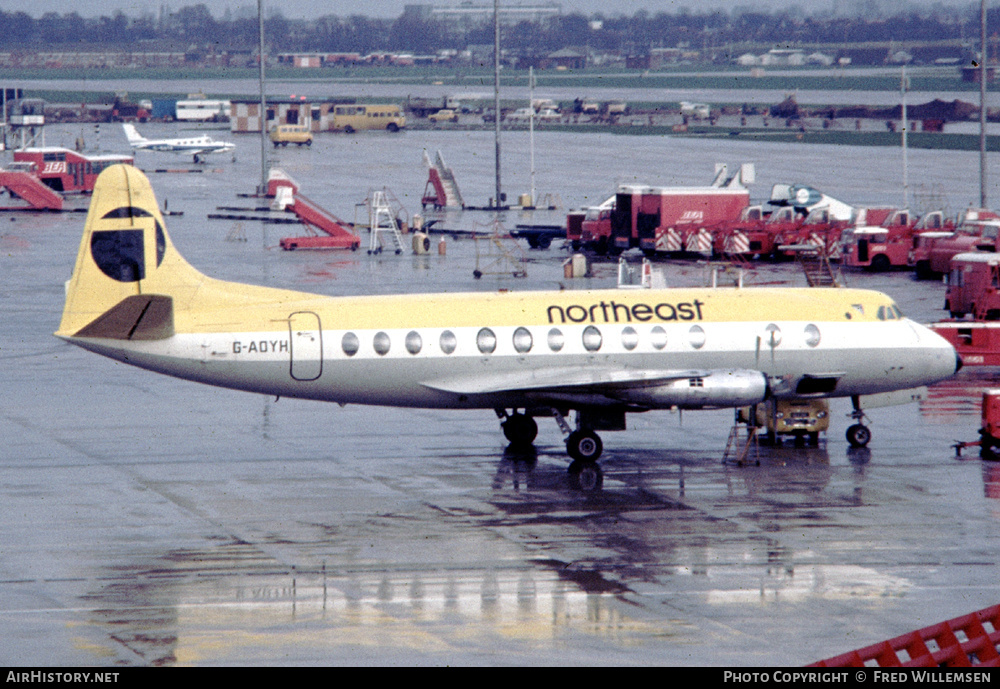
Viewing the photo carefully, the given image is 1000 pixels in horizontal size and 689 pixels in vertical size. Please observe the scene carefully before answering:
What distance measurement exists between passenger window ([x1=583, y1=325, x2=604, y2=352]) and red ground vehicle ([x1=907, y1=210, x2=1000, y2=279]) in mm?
37171

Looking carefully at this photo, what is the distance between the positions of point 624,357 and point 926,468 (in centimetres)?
803

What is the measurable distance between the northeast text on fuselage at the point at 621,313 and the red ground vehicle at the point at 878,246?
41.0m

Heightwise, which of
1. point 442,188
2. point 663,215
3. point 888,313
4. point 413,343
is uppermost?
point 442,188

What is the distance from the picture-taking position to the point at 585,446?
34.8 meters

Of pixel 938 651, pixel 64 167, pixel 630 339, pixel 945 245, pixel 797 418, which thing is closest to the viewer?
pixel 938 651

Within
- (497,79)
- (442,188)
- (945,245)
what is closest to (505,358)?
(945,245)

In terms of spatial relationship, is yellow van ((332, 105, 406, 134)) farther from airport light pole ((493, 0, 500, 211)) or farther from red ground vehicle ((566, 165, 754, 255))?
red ground vehicle ((566, 165, 754, 255))

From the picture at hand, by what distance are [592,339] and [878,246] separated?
42946mm

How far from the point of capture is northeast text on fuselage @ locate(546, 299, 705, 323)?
35.2m

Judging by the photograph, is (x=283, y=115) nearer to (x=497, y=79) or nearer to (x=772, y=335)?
(x=497, y=79)

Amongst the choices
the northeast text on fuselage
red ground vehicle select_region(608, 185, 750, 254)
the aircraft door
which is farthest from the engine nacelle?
red ground vehicle select_region(608, 185, 750, 254)

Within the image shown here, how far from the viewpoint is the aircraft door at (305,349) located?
33.8 meters
